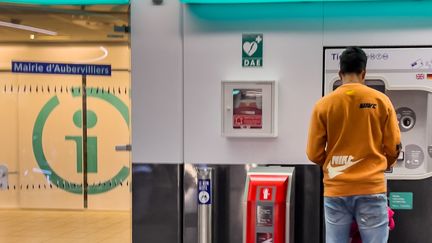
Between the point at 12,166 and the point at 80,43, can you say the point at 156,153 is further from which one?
the point at 12,166

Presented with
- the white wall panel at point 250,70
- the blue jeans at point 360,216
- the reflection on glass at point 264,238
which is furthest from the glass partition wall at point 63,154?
the blue jeans at point 360,216

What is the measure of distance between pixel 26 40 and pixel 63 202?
2.38 m

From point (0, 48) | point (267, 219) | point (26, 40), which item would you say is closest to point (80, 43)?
point (26, 40)

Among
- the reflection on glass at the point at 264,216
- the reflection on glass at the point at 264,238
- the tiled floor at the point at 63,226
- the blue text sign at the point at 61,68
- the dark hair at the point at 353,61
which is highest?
the blue text sign at the point at 61,68

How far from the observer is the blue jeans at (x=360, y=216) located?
318 centimetres

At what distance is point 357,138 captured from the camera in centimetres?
319

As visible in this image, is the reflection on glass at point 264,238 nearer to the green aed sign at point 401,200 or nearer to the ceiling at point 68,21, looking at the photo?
the green aed sign at point 401,200

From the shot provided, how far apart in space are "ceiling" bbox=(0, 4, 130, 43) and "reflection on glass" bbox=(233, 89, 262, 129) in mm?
1290

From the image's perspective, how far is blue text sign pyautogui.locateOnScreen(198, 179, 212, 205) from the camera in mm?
4422

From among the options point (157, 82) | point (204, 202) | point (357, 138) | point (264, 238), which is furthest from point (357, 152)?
point (157, 82)

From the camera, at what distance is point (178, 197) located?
4.59m

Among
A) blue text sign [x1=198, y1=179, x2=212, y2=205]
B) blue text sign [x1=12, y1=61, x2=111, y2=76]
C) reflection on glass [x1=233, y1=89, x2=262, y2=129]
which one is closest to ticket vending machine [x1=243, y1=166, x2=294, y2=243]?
blue text sign [x1=198, y1=179, x2=212, y2=205]

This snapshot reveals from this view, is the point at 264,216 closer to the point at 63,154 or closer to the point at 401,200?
the point at 401,200

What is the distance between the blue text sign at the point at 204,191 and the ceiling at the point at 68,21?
1.65 metres
